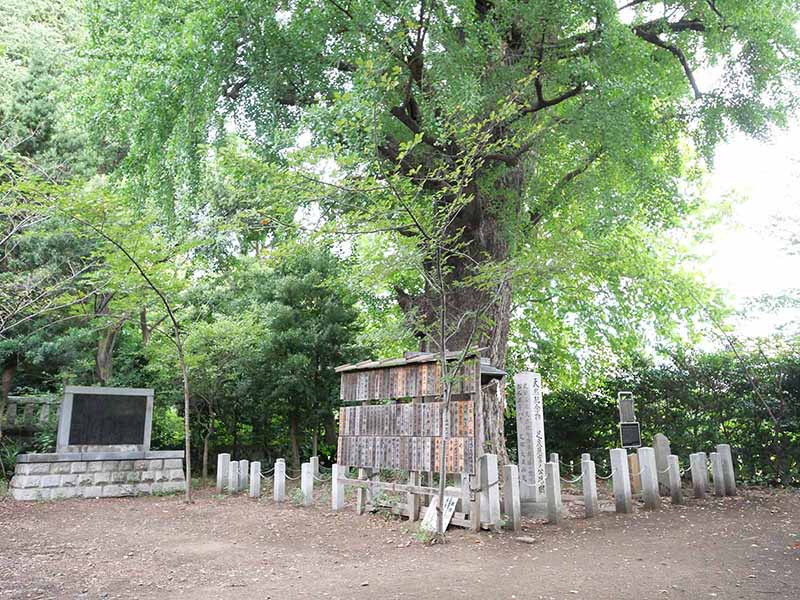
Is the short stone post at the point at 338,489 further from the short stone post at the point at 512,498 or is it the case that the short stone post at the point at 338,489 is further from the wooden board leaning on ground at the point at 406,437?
the short stone post at the point at 512,498

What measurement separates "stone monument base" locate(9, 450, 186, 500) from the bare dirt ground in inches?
78.7

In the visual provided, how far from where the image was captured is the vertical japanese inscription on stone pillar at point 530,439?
7543 mm

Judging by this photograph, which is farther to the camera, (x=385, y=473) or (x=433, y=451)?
(x=385, y=473)

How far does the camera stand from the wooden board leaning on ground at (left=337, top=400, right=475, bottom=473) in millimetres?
6617

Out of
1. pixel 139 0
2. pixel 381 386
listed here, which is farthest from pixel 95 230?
pixel 381 386

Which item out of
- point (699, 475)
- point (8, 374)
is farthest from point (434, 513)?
point (8, 374)

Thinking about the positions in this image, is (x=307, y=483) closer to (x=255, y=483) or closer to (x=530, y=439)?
(x=255, y=483)

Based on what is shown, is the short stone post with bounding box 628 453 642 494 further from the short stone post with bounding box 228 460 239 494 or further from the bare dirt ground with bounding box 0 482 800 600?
the short stone post with bounding box 228 460 239 494

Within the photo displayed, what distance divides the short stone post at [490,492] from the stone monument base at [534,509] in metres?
1.18

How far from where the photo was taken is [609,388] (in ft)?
37.6

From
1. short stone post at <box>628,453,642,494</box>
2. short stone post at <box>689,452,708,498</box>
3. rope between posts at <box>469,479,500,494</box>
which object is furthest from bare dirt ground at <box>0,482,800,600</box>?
short stone post at <box>628,453,642,494</box>

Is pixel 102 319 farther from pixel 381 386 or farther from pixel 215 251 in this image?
pixel 381 386

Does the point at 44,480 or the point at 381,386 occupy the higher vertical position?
the point at 381,386

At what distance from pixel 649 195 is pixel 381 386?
202 inches
